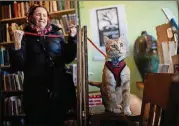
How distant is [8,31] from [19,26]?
0.29 ft

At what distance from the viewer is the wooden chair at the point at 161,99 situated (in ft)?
2.02

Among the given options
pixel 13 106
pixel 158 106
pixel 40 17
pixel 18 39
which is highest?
pixel 40 17

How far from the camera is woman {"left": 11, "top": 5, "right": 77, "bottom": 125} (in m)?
1.42

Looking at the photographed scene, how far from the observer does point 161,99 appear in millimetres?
721

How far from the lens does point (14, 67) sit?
1.44m

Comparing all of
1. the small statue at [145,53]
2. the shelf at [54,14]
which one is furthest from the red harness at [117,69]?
the shelf at [54,14]

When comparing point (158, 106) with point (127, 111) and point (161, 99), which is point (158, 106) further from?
point (127, 111)

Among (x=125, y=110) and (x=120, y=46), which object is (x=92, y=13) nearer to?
(x=120, y=46)

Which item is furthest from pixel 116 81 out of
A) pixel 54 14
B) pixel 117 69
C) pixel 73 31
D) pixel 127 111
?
pixel 54 14

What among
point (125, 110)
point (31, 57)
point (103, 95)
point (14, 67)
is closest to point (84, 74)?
point (103, 95)

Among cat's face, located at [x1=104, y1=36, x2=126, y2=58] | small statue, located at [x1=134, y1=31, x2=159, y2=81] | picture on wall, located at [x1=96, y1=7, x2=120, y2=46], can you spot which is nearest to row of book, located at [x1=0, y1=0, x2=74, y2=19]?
picture on wall, located at [x1=96, y1=7, x2=120, y2=46]

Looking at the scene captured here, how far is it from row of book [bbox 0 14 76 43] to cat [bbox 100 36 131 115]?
1.17 ft

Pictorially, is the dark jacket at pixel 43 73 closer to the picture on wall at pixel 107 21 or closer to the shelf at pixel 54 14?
the shelf at pixel 54 14

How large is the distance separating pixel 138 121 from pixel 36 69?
0.70 meters
